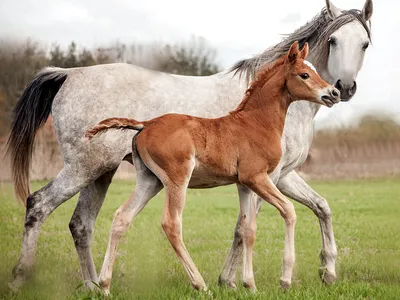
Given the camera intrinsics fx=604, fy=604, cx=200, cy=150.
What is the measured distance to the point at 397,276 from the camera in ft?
20.3

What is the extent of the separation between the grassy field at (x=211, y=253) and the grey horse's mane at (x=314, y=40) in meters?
2.02

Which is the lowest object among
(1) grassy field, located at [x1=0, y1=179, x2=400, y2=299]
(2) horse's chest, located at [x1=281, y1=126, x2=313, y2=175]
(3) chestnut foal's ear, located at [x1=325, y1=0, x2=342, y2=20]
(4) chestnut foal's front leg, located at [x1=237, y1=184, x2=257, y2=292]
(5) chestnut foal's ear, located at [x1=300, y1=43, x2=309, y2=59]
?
(1) grassy field, located at [x1=0, y1=179, x2=400, y2=299]

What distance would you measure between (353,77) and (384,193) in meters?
11.5

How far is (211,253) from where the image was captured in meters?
7.69

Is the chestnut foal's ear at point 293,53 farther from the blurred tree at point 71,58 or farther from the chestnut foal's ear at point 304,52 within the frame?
the blurred tree at point 71,58

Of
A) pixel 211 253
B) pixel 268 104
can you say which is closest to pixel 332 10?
pixel 268 104

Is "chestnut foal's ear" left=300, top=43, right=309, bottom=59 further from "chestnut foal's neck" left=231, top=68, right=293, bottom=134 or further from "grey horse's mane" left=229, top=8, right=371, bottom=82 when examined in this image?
"grey horse's mane" left=229, top=8, right=371, bottom=82

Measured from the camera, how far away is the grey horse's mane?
5.64m

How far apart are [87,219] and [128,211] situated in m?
1.51

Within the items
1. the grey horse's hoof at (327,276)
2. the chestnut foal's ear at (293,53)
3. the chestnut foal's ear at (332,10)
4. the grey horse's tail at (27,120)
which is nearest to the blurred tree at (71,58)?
the grey horse's tail at (27,120)

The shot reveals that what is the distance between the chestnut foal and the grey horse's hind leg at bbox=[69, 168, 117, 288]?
1.35m

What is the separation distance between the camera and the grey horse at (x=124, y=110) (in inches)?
211

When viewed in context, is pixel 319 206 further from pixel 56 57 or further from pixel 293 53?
pixel 56 57

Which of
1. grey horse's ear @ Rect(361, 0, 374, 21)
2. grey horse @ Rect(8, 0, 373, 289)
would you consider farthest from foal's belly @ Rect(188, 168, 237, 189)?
grey horse's ear @ Rect(361, 0, 374, 21)
